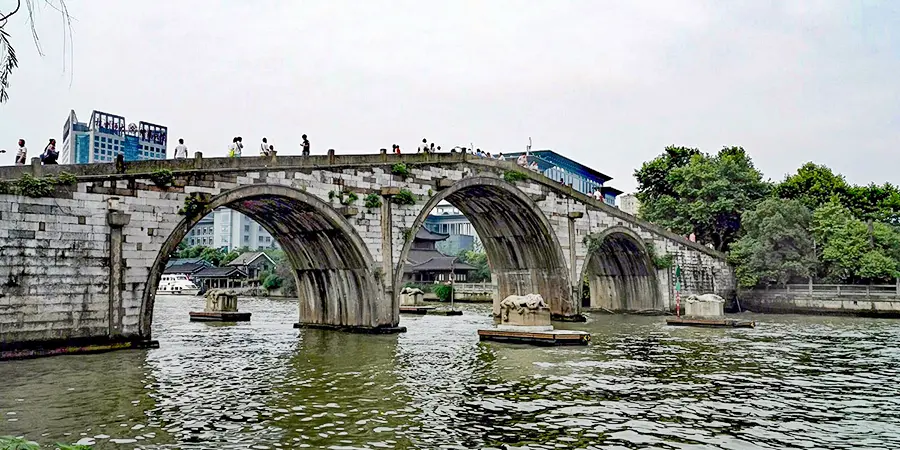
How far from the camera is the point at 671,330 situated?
101 ft

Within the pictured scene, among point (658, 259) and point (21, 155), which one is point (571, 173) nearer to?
point (658, 259)

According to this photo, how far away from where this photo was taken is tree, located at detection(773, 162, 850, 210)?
153 ft

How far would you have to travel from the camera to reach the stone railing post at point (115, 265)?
2027cm

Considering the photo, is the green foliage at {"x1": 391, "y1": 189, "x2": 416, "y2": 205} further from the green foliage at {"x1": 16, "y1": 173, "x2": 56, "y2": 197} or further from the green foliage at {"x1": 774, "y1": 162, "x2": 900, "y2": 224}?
the green foliage at {"x1": 774, "y1": 162, "x2": 900, "y2": 224}

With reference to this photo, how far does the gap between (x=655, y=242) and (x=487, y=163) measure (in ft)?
49.1

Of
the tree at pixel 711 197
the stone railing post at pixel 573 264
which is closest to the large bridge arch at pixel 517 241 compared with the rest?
the stone railing post at pixel 573 264

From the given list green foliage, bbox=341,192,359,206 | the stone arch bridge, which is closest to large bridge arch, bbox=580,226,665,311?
the stone arch bridge

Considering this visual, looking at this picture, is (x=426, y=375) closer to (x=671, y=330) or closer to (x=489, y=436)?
(x=489, y=436)

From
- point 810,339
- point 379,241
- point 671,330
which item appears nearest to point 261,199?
point 379,241

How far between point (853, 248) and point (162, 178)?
35.5m

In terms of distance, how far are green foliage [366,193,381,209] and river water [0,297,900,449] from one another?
16.8 feet

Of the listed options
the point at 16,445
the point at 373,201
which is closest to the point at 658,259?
the point at 373,201

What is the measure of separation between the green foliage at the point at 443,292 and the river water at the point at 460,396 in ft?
117

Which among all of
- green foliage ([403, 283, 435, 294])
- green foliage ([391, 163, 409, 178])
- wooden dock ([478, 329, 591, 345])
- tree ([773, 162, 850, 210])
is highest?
tree ([773, 162, 850, 210])
